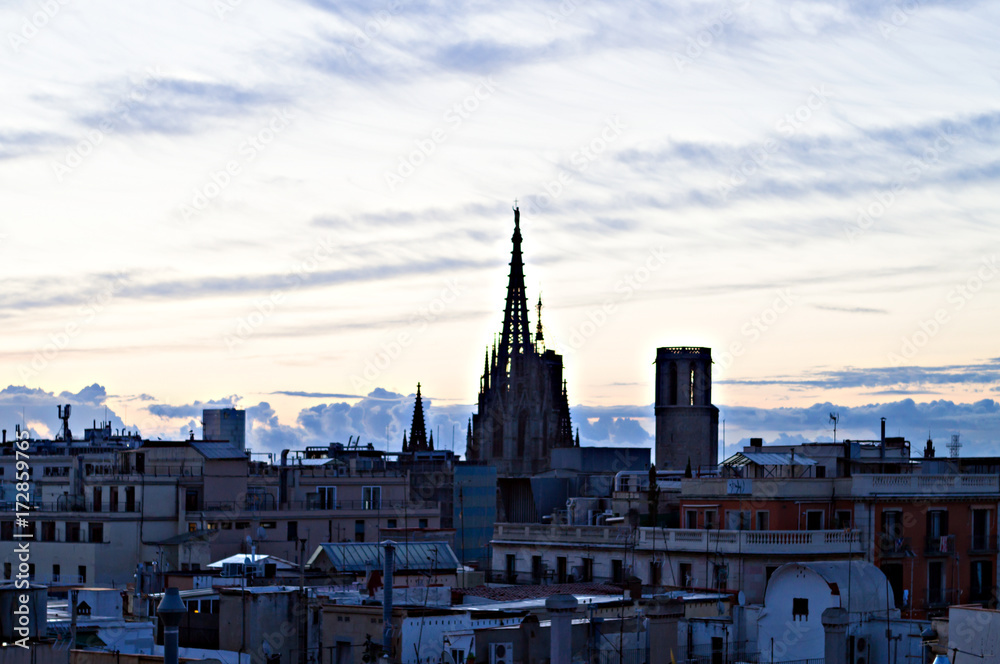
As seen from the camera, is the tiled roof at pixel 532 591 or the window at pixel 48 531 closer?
the tiled roof at pixel 532 591

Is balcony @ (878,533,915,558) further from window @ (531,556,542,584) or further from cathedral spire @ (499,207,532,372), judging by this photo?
cathedral spire @ (499,207,532,372)

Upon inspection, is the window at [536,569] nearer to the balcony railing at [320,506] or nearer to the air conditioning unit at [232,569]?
the air conditioning unit at [232,569]

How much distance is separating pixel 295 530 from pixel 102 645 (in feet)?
170

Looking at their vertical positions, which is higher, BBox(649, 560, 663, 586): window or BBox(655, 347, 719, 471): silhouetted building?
BBox(655, 347, 719, 471): silhouetted building

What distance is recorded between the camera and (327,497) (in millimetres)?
89438

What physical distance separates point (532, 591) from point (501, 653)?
42.7 feet

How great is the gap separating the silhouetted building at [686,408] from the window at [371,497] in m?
49.6

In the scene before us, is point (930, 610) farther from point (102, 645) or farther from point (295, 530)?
point (295, 530)

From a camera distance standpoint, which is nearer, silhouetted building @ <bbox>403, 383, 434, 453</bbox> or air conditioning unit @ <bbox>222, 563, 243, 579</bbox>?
air conditioning unit @ <bbox>222, 563, 243, 579</bbox>

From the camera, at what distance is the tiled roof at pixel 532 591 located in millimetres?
42469

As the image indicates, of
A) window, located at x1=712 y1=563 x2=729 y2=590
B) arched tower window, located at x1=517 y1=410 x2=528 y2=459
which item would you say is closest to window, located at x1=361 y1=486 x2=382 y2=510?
window, located at x1=712 y1=563 x2=729 y2=590

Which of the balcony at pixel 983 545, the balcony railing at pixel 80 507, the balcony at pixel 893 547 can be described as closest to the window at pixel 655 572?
the balcony at pixel 893 547

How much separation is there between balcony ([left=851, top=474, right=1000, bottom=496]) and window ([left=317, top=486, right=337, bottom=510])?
41.9 m

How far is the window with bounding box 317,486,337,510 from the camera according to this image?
88625mm
